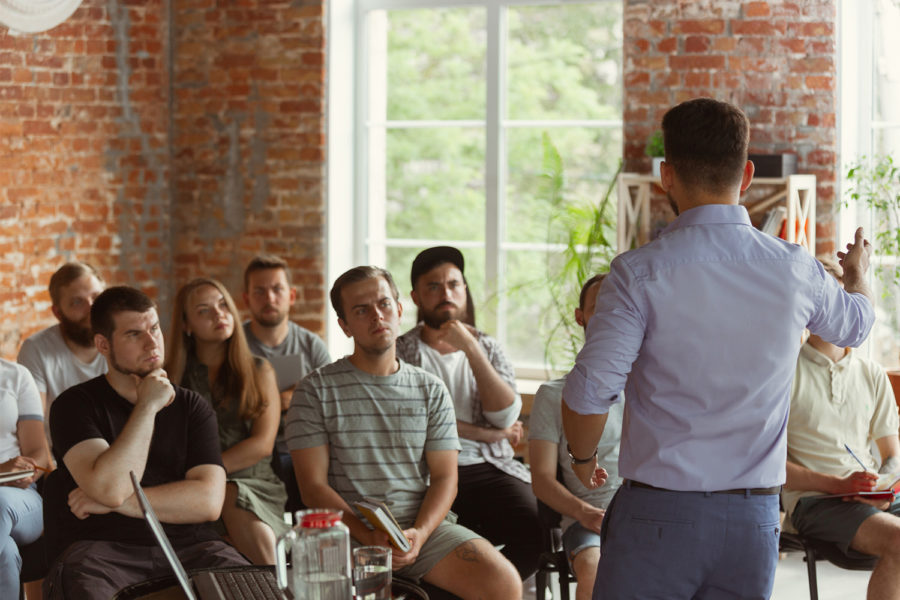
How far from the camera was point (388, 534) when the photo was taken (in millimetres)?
2758

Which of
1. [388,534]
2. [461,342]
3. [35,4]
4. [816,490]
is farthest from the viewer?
[35,4]

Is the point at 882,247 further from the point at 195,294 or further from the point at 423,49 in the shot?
the point at 195,294

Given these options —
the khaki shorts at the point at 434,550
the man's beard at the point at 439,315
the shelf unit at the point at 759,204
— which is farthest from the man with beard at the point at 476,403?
the shelf unit at the point at 759,204

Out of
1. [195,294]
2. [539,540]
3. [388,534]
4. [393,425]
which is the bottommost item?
[539,540]

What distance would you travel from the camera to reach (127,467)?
2.77 meters

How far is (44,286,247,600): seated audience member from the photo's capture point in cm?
275

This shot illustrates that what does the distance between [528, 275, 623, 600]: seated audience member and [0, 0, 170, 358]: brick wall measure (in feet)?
9.99

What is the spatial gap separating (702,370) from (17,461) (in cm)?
248

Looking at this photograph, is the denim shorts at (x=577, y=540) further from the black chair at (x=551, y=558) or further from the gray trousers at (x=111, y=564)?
the gray trousers at (x=111, y=564)

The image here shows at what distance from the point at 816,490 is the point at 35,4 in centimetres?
364

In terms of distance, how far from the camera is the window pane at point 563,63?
216 inches

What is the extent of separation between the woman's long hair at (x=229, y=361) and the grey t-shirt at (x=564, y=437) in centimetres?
103

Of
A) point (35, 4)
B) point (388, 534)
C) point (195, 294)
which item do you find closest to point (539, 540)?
point (388, 534)

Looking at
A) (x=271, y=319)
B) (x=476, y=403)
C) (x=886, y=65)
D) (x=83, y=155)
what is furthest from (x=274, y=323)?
(x=886, y=65)
